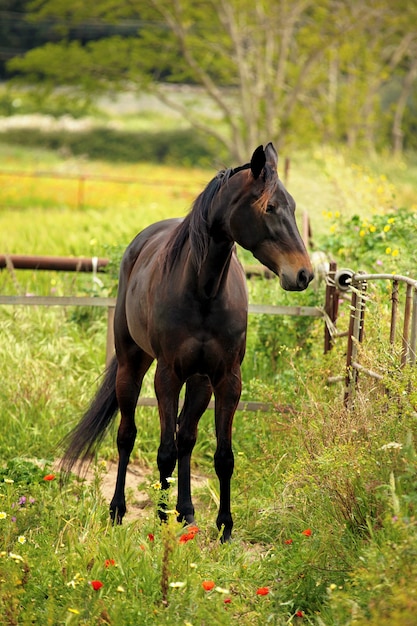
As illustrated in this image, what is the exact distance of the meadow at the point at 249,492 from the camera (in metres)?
3.34

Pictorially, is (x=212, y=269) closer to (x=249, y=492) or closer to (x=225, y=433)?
(x=225, y=433)

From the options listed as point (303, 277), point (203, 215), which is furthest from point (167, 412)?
point (303, 277)

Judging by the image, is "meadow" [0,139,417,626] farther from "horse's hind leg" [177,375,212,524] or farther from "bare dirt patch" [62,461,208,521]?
"horse's hind leg" [177,375,212,524]

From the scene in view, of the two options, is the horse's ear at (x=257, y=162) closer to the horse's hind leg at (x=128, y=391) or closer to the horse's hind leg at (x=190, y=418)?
the horse's hind leg at (x=190, y=418)

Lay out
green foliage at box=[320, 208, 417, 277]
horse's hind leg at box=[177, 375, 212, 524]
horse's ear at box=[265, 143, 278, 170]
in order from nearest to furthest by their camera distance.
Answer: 1. horse's ear at box=[265, 143, 278, 170]
2. horse's hind leg at box=[177, 375, 212, 524]
3. green foliage at box=[320, 208, 417, 277]

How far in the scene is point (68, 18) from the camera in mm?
25516

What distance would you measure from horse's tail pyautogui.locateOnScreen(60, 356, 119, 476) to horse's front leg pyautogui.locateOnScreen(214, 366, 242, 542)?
39.9 inches

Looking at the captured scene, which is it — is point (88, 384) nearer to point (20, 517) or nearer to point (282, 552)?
point (20, 517)

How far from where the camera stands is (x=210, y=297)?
180 inches

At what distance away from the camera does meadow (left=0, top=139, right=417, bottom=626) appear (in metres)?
Answer: 3.34

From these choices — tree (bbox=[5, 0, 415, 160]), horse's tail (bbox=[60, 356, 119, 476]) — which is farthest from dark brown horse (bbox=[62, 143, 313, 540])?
tree (bbox=[5, 0, 415, 160])

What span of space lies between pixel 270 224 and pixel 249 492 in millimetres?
1830

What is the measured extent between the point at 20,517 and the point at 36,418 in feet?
7.04

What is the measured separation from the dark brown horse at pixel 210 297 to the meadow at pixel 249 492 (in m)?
0.35
